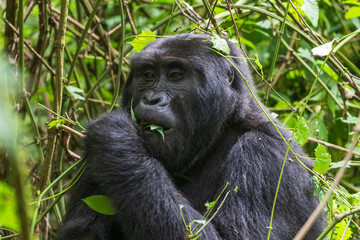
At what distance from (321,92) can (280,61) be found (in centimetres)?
73

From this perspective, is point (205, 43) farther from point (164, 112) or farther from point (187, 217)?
point (187, 217)

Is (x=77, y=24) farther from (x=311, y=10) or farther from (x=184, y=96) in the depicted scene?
(x=311, y=10)

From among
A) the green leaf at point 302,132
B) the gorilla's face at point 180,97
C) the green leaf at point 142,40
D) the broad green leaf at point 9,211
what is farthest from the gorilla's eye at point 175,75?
the broad green leaf at point 9,211

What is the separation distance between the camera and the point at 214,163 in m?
3.39

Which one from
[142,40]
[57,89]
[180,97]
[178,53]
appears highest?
[142,40]

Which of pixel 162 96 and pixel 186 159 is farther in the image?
pixel 186 159

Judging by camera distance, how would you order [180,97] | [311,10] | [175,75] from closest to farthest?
[180,97]
[175,75]
[311,10]

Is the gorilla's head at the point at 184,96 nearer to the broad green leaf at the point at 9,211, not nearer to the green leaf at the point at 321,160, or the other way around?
the green leaf at the point at 321,160

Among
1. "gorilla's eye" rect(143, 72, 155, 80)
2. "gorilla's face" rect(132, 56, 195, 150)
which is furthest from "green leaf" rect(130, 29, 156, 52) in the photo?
"gorilla's eye" rect(143, 72, 155, 80)

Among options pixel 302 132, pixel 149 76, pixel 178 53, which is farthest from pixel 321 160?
pixel 149 76

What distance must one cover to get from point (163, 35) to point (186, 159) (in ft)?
3.16

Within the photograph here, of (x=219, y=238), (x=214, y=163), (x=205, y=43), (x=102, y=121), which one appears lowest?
(x=219, y=238)

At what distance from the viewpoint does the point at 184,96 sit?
3229 mm

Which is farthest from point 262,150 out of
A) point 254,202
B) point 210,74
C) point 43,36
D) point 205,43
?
point 43,36
